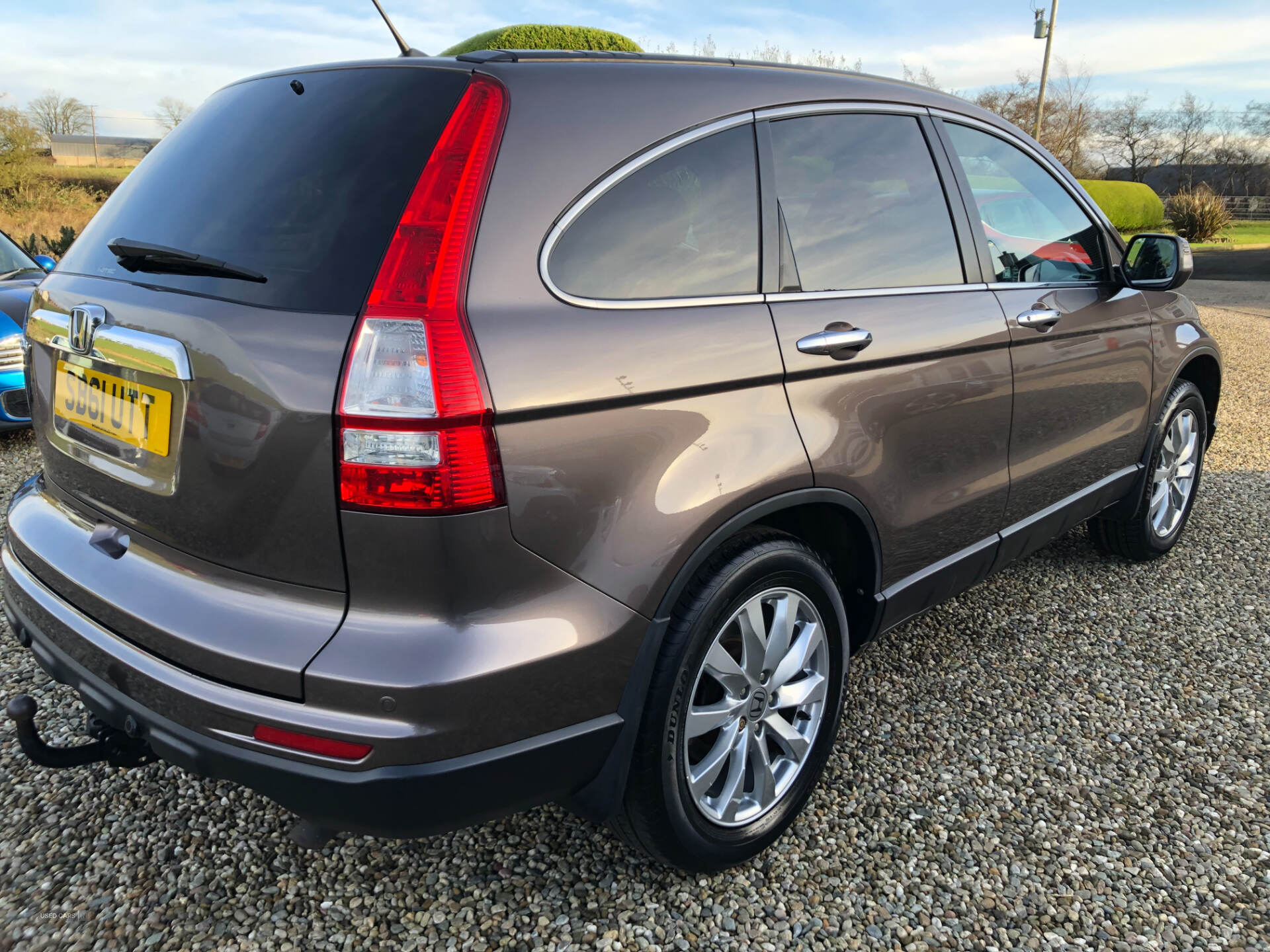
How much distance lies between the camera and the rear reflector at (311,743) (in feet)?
4.75

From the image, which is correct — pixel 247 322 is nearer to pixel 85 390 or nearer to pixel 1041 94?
pixel 85 390

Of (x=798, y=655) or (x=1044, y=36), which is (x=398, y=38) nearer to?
(x=798, y=655)

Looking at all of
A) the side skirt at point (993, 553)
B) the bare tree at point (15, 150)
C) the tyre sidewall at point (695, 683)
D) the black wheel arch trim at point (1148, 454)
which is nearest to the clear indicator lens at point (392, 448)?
the tyre sidewall at point (695, 683)

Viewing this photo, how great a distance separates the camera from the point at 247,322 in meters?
1.53

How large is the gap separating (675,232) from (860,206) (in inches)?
28.8

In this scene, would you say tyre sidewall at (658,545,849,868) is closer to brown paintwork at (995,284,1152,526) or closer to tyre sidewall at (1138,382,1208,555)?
brown paintwork at (995,284,1152,526)

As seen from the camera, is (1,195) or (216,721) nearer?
(216,721)

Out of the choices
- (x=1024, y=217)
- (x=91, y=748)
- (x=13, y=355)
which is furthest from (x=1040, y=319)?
(x=13, y=355)

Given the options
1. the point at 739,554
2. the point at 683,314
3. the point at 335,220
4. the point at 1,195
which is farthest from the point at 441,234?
the point at 1,195

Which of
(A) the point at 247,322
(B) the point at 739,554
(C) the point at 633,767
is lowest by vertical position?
(C) the point at 633,767

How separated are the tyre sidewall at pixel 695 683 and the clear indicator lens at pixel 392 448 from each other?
2.19ft

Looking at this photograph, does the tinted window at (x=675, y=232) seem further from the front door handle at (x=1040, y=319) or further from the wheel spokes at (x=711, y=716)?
the front door handle at (x=1040, y=319)

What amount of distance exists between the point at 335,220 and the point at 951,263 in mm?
1726

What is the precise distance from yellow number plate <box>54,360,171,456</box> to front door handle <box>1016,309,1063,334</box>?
90.1 inches
